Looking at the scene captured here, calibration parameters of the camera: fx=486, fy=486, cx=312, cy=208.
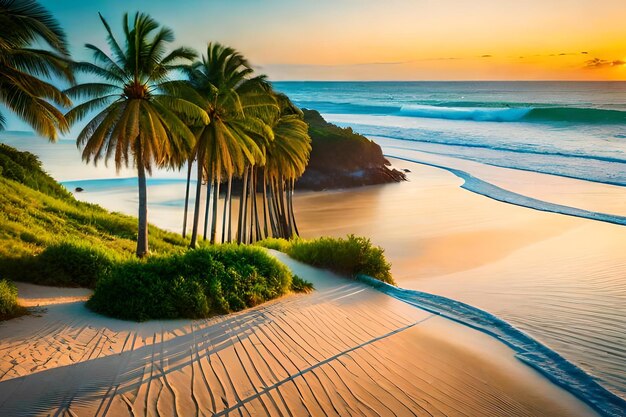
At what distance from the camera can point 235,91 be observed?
847 inches

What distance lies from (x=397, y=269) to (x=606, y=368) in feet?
31.4

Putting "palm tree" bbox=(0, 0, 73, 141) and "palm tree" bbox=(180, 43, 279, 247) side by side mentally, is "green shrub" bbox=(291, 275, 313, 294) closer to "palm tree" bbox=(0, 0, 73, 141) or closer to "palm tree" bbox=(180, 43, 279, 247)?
"palm tree" bbox=(180, 43, 279, 247)

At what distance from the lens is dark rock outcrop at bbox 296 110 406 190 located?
1542 inches

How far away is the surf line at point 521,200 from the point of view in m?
26.3

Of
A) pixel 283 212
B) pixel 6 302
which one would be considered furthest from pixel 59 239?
pixel 283 212

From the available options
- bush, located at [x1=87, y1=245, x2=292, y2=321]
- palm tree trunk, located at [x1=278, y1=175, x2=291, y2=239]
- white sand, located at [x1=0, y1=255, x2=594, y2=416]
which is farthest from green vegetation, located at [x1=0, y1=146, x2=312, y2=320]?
palm tree trunk, located at [x1=278, y1=175, x2=291, y2=239]

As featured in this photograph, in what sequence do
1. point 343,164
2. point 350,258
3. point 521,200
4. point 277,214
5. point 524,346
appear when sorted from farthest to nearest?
point 343,164 → point 521,200 → point 277,214 → point 350,258 → point 524,346

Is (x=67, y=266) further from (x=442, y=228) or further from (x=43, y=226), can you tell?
(x=442, y=228)

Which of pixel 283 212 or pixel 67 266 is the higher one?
pixel 283 212

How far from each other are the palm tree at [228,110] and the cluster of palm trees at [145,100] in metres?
0.05

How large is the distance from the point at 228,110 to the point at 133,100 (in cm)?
459

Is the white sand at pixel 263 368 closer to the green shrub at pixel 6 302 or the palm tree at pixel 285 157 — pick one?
the green shrub at pixel 6 302

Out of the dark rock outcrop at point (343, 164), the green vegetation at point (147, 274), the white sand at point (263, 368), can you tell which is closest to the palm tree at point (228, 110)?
the green vegetation at point (147, 274)

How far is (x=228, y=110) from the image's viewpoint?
20.8 meters
